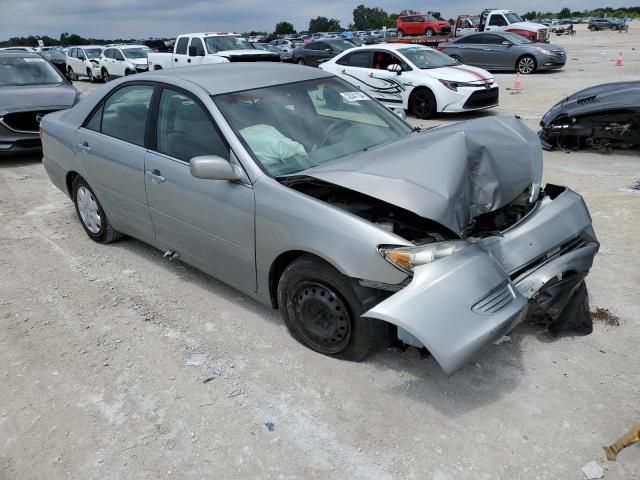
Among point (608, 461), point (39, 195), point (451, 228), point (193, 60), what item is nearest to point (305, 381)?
point (451, 228)

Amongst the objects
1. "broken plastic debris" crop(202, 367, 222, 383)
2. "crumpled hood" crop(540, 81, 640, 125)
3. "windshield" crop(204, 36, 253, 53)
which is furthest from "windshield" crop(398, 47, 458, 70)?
"broken plastic debris" crop(202, 367, 222, 383)

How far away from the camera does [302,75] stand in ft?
13.6

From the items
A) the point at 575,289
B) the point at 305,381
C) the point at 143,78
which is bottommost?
the point at 305,381

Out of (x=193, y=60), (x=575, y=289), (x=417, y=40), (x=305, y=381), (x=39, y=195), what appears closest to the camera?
(x=305, y=381)

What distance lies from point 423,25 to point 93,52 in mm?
18612

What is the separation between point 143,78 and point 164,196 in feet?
3.48

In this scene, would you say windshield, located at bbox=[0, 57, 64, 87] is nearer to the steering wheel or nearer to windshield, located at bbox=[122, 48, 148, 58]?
the steering wheel

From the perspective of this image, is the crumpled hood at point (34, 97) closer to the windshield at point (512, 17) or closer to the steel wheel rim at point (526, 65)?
the steel wheel rim at point (526, 65)

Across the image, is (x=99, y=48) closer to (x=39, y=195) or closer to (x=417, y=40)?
(x=417, y=40)

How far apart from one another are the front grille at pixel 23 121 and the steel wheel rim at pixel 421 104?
23.2 ft

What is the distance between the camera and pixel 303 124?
12.1 ft

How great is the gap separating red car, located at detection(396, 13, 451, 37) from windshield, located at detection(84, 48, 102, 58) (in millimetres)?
17944

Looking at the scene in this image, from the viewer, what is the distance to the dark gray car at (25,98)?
8.09 meters

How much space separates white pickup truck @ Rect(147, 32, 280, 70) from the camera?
15.2 meters
